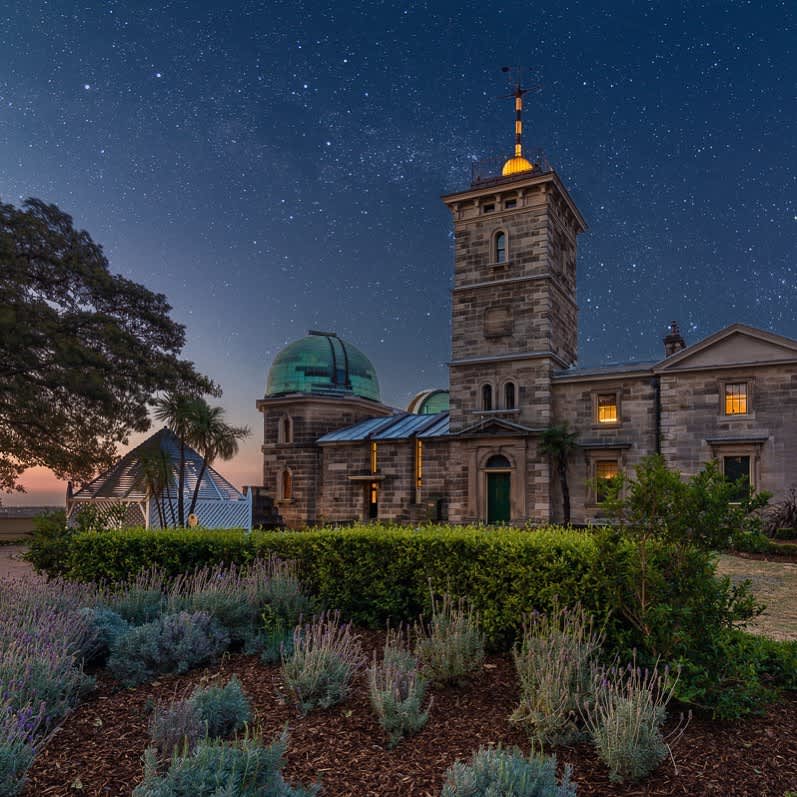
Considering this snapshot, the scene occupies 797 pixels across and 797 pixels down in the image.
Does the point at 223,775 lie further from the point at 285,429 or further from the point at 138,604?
the point at 285,429

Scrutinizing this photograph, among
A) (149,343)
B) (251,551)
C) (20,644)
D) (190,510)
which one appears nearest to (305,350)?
(149,343)

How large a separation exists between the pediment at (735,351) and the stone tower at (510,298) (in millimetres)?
5781

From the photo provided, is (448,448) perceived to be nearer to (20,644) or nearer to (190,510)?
(190,510)

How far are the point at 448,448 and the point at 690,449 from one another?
Result: 444 inches

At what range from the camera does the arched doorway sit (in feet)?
99.7

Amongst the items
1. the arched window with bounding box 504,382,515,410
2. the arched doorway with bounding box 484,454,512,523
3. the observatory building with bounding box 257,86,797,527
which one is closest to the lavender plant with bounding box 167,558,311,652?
the observatory building with bounding box 257,86,797,527

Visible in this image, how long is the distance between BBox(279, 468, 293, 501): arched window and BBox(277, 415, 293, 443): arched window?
6.07 ft

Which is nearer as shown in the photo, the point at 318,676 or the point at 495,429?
the point at 318,676

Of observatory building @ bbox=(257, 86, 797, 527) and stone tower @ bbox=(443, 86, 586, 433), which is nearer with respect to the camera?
observatory building @ bbox=(257, 86, 797, 527)

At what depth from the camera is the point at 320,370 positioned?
40438mm

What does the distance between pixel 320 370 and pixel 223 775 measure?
36.8 metres

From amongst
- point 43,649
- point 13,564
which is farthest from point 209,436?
point 43,649

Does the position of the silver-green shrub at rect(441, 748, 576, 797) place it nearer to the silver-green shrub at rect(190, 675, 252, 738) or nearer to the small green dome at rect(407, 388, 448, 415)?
the silver-green shrub at rect(190, 675, 252, 738)

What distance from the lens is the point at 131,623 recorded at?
27.8ft
